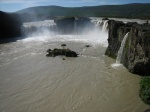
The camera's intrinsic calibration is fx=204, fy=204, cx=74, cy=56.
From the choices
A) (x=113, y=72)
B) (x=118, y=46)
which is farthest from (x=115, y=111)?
(x=118, y=46)

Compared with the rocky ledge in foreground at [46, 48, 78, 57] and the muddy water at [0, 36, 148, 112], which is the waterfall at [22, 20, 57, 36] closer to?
the rocky ledge in foreground at [46, 48, 78, 57]

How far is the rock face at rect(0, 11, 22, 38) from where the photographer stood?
50.1 meters

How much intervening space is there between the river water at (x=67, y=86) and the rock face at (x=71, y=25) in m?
28.8

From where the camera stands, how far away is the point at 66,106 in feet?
47.5

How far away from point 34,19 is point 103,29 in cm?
4090

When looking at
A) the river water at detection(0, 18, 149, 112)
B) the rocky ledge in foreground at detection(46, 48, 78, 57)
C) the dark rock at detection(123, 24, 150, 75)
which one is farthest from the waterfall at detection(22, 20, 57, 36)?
the dark rock at detection(123, 24, 150, 75)

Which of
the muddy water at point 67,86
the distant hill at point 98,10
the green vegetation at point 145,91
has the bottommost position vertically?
the muddy water at point 67,86

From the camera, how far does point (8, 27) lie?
168 feet

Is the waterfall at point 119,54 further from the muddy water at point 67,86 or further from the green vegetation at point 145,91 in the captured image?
the green vegetation at point 145,91

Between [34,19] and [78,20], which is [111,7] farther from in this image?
[78,20]

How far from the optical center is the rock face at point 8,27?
50.1 metres

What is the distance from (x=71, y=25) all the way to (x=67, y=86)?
4084 cm

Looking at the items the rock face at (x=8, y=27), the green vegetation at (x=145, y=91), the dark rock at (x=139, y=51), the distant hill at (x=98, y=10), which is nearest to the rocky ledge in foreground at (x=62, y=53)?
the dark rock at (x=139, y=51)

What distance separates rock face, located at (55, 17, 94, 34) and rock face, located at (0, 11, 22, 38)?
11.1 m
